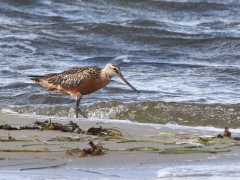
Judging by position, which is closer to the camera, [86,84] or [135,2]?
[86,84]

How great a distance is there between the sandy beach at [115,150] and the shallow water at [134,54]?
1910mm

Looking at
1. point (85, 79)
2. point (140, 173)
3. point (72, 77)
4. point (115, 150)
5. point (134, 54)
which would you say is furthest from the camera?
point (134, 54)

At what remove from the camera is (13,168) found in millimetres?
5398

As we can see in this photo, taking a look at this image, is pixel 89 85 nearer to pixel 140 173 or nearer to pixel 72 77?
pixel 72 77

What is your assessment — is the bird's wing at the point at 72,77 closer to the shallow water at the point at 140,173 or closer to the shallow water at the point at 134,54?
the shallow water at the point at 134,54

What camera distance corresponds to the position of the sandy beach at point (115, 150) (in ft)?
18.5

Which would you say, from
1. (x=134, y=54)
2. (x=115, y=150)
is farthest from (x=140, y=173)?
(x=134, y=54)

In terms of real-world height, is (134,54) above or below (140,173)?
above

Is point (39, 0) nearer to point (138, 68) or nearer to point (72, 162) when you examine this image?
point (138, 68)

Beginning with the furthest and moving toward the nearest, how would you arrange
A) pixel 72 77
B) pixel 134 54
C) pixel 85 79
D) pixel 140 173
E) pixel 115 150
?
1. pixel 134 54
2. pixel 72 77
3. pixel 85 79
4. pixel 115 150
5. pixel 140 173

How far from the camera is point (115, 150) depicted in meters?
6.06

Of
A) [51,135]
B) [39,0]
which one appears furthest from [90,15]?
[51,135]

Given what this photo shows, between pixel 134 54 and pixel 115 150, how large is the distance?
337 inches

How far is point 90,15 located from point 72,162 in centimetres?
1283
